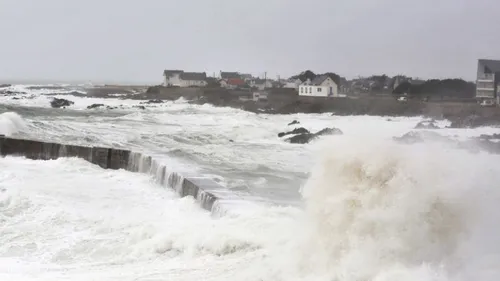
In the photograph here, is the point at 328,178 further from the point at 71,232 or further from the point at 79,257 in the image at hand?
the point at 71,232

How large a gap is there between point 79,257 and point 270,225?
2.37m

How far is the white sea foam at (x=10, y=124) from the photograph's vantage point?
1860cm

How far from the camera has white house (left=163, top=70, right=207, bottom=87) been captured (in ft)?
251

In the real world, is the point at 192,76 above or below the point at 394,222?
above

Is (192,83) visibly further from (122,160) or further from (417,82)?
(122,160)

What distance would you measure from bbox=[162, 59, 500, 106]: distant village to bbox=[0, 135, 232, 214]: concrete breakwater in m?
16.1

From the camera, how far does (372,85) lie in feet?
170

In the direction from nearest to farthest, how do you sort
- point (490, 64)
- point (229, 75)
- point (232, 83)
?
point (490, 64) → point (232, 83) → point (229, 75)

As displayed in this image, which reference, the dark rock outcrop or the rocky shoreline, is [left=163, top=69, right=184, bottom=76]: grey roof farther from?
the dark rock outcrop

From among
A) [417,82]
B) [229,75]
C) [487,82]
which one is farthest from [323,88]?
[229,75]

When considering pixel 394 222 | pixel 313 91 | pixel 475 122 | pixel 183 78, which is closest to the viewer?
pixel 394 222

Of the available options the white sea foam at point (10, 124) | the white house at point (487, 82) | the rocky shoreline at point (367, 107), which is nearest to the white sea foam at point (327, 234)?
the white sea foam at point (10, 124)

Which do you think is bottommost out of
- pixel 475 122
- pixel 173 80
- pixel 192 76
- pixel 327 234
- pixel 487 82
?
pixel 327 234

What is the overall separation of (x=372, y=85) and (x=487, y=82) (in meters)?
23.8
